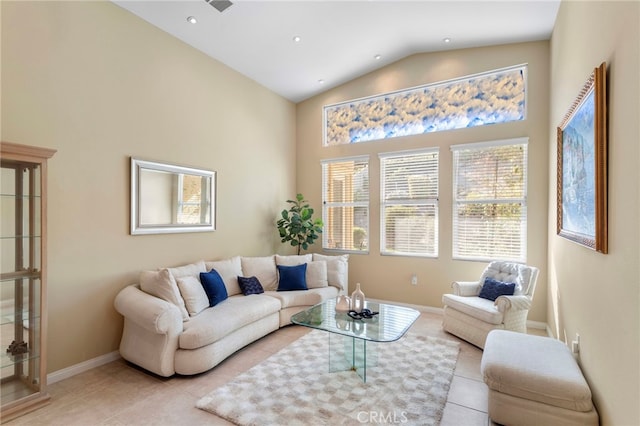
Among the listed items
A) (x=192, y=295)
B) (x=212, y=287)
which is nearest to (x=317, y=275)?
(x=212, y=287)

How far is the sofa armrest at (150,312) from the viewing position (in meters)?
2.71

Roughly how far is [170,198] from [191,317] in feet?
4.98

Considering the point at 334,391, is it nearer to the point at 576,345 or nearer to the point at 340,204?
the point at 576,345

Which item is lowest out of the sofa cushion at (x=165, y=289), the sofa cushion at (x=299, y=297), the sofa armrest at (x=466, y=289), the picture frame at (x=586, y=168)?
the sofa cushion at (x=299, y=297)

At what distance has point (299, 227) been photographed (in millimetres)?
5234

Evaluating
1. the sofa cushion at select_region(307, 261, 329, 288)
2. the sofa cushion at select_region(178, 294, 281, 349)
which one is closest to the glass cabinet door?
the sofa cushion at select_region(178, 294, 281, 349)

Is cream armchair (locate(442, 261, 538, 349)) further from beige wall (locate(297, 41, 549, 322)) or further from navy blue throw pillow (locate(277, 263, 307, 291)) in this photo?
navy blue throw pillow (locate(277, 263, 307, 291))

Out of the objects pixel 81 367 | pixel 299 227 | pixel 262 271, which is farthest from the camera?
pixel 299 227

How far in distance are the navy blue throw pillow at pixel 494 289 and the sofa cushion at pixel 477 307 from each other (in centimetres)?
7

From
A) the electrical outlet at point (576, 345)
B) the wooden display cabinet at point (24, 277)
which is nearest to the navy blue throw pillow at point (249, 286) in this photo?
the wooden display cabinet at point (24, 277)

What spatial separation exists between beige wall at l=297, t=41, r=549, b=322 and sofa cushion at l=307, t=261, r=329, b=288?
3.00ft

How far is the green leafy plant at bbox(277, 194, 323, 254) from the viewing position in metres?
5.25

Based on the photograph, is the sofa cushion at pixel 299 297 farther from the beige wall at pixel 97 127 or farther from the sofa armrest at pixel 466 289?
the sofa armrest at pixel 466 289

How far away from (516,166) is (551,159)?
462mm
